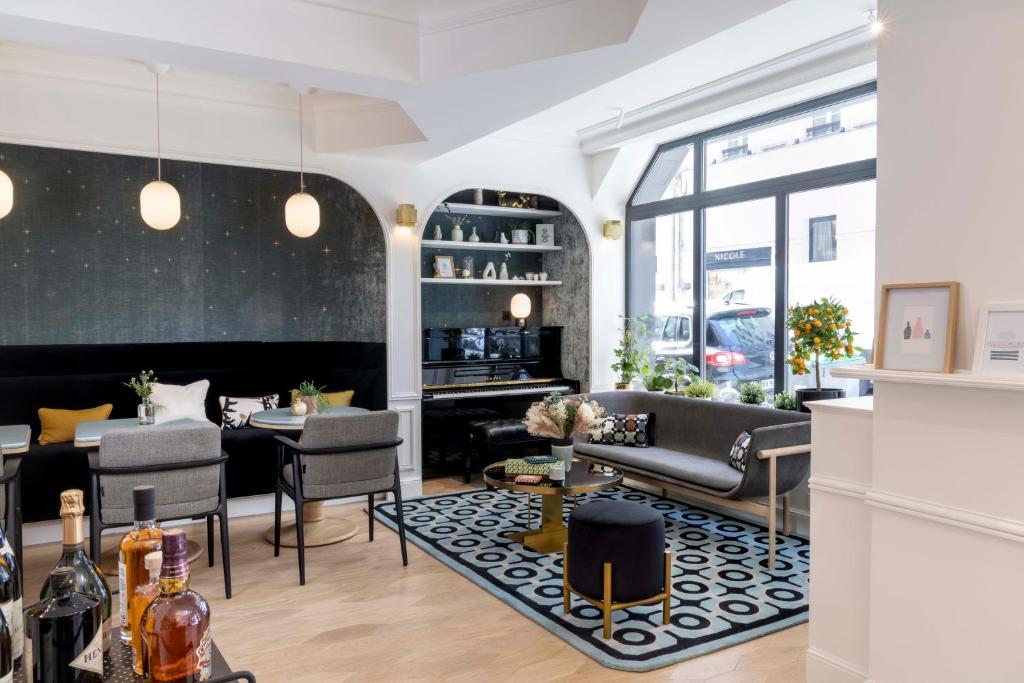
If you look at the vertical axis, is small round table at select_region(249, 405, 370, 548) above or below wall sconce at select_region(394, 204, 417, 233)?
below

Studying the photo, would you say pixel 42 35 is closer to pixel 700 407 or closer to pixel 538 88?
pixel 538 88

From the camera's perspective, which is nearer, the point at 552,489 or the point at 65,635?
the point at 65,635

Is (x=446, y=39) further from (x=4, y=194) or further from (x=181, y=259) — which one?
(x=181, y=259)

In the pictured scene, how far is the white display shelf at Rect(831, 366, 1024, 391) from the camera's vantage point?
6.73 ft

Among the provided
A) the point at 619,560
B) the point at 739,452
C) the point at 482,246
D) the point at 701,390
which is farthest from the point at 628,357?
the point at 619,560

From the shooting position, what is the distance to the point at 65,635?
1.07m

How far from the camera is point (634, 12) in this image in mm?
3148

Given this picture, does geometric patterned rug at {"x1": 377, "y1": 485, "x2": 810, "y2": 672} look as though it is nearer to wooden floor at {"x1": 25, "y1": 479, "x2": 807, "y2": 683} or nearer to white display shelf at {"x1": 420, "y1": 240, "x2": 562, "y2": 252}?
wooden floor at {"x1": 25, "y1": 479, "x2": 807, "y2": 683}

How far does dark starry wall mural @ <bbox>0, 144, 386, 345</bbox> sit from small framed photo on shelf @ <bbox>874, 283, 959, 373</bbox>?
423cm

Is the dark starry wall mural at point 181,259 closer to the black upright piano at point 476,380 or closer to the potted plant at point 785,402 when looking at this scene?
the black upright piano at point 476,380

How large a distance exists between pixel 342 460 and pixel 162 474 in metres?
0.93

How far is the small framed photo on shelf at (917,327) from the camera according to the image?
2.28m

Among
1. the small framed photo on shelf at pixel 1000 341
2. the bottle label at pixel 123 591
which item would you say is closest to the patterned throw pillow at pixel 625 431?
the small framed photo on shelf at pixel 1000 341

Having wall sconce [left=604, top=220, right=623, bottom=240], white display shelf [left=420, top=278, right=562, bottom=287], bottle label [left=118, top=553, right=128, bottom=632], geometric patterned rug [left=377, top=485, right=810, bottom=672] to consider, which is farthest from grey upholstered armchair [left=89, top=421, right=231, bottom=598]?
wall sconce [left=604, top=220, right=623, bottom=240]
